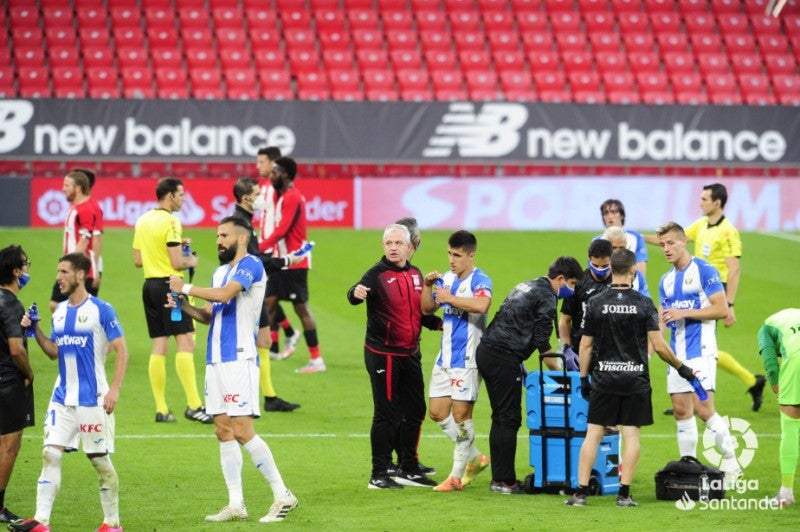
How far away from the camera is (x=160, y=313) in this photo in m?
12.5

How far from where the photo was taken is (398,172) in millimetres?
26703

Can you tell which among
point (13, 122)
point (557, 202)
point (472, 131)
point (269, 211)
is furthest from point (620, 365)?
point (13, 122)

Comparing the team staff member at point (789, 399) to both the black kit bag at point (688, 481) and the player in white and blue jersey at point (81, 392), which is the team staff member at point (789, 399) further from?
the player in white and blue jersey at point (81, 392)

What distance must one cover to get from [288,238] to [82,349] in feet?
20.0

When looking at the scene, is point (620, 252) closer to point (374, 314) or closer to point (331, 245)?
point (374, 314)

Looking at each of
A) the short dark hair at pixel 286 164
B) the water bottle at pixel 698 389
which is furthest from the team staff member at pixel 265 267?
the water bottle at pixel 698 389

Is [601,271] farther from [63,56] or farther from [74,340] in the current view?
[63,56]

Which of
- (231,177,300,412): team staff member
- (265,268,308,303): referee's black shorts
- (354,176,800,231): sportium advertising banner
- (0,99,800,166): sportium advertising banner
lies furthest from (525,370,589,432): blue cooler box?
(0,99,800,166): sportium advertising banner

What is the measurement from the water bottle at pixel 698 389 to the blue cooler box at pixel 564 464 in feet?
2.52

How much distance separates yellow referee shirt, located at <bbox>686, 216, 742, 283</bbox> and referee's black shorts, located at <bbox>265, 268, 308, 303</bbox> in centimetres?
451

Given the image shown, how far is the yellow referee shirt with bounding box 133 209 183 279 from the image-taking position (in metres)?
12.2

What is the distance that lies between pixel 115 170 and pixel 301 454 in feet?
51.7

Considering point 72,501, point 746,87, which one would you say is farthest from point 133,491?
point 746,87

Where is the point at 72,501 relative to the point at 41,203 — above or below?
below
